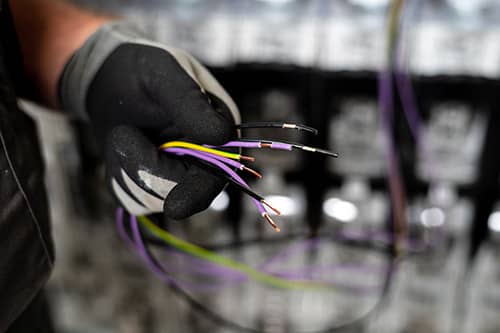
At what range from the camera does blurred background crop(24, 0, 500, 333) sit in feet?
3.07

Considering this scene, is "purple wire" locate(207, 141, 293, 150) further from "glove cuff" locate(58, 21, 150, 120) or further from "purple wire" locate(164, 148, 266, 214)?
"glove cuff" locate(58, 21, 150, 120)

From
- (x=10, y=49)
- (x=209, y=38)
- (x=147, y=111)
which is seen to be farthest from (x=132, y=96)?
(x=209, y=38)

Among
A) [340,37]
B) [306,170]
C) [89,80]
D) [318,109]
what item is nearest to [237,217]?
[306,170]

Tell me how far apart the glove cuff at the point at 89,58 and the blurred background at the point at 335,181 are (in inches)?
11.3

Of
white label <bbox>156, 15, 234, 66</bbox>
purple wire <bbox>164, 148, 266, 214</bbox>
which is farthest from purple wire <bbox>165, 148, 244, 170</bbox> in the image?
white label <bbox>156, 15, 234, 66</bbox>

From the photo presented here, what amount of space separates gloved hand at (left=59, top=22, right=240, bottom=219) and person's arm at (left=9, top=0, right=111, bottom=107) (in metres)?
0.03

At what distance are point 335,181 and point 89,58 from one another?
581 millimetres

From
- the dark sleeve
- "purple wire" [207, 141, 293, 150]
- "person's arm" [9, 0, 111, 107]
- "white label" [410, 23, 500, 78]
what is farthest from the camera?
"white label" [410, 23, 500, 78]

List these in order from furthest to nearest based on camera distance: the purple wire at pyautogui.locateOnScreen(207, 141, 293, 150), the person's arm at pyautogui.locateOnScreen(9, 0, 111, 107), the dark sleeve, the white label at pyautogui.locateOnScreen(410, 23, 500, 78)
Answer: the white label at pyautogui.locateOnScreen(410, 23, 500, 78) < the person's arm at pyautogui.locateOnScreen(9, 0, 111, 107) < the dark sleeve < the purple wire at pyautogui.locateOnScreen(207, 141, 293, 150)

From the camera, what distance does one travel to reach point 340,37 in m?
0.94

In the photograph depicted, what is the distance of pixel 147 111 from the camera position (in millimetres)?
608

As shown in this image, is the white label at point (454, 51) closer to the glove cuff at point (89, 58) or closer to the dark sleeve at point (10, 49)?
the glove cuff at point (89, 58)

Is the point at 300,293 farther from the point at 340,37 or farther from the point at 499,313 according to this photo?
the point at 340,37

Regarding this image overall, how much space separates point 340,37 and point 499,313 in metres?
0.69
